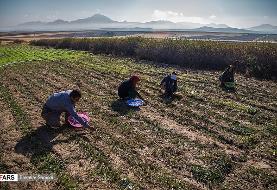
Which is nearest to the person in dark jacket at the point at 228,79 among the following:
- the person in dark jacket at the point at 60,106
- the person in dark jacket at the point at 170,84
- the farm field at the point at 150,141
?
the farm field at the point at 150,141

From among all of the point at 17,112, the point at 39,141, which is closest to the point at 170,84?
the point at 17,112

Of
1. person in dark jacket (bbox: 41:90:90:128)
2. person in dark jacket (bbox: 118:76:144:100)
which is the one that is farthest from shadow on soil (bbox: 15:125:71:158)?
person in dark jacket (bbox: 118:76:144:100)

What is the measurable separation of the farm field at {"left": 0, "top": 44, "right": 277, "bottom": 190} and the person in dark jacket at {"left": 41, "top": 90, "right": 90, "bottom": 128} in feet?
1.63

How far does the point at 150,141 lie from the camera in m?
11.8

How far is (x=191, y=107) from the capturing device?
15.9m

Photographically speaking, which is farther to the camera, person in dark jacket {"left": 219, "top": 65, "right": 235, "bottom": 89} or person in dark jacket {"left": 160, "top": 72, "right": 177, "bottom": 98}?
person in dark jacket {"left": 219, "top": 65, "right": 235, "bottom": 89}

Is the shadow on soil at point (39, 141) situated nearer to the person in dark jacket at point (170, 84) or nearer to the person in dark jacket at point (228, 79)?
the person in dark jacket at point (170, 84)

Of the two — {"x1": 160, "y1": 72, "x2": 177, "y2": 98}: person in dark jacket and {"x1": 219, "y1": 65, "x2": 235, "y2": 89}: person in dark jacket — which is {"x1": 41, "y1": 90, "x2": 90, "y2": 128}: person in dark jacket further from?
{"x1": 219, "y1": 65, "x2": 235, "y2": 89}: person in dark jacket

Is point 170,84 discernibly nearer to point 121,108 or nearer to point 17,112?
point 121,108

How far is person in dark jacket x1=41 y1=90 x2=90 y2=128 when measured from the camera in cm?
1153

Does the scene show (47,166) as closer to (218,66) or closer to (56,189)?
(56,189)

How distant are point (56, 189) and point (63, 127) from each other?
4.35 metres

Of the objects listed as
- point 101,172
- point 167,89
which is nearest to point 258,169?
point 101,172

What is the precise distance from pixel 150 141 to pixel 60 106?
131 inches
